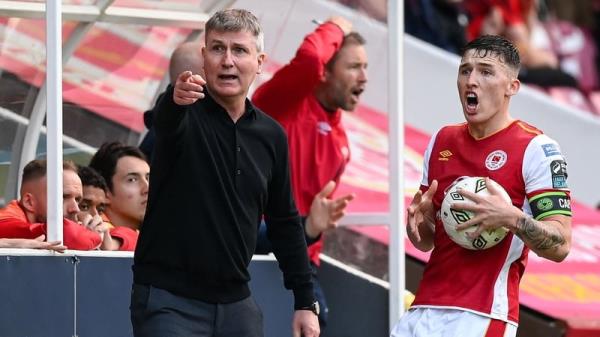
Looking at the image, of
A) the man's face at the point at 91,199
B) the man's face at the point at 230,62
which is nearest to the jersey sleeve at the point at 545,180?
the man's face at the point at 230,62

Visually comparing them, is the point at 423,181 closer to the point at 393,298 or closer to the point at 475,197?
the point at 475,197

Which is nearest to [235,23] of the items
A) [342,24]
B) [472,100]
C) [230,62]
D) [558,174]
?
[230,62]

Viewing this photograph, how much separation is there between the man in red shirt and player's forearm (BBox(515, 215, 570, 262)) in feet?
8.07

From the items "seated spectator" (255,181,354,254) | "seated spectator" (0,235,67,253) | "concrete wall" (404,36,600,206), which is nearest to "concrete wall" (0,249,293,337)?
"seated spectator" (0,235,67,253)

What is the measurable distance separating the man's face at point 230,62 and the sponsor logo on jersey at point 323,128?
2517mm

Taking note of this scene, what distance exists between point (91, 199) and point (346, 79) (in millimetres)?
1846

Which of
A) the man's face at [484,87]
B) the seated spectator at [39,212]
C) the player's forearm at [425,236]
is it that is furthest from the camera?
the seated spectator at [39,212]

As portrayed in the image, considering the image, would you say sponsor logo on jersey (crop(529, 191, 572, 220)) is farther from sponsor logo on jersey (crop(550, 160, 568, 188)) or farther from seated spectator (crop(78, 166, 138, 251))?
seated spectator (crop(78, 166, 138, 251))

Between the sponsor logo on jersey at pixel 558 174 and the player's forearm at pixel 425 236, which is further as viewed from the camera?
the player's forearm at pixel 425 236

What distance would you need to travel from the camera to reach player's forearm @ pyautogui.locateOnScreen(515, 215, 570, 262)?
252 inches

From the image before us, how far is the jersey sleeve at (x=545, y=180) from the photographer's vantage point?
6516 mm

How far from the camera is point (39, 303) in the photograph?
748cm

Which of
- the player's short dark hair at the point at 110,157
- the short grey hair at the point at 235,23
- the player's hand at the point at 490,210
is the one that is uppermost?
the short grey hair at the point at 235,23

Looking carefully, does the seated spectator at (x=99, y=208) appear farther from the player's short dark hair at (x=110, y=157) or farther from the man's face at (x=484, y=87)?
the man's face at (x=484, y=87)
